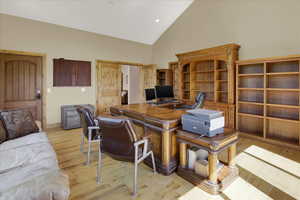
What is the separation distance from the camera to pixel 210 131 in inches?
75.1

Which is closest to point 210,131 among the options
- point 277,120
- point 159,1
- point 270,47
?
point 277,120

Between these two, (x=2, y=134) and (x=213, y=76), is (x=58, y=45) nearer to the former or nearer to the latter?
(x=2, y=134)

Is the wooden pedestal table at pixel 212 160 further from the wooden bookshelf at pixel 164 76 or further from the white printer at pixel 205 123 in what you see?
the wooden bookshelf at pixel 164 76

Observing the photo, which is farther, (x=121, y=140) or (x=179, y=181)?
(x=179, y=181)

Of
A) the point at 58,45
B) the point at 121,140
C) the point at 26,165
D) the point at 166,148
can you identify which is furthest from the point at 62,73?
the point at 166,148

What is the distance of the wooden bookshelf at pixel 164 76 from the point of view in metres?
6.37

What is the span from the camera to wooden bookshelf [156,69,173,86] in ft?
20.9

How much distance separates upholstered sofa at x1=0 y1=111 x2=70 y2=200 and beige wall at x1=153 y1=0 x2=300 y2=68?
4.70m

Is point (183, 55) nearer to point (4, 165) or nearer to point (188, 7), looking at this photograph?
point (188, 7)

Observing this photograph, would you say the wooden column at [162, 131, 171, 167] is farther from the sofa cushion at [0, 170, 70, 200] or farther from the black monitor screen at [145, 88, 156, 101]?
the black monitor screen at [145, 88, 156, 101]

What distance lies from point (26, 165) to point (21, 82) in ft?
12.2

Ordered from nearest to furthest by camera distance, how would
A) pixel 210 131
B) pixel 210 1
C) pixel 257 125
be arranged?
pixel 210 131
pixel 257 125
pixel 210 1

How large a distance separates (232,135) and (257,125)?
2732 mm

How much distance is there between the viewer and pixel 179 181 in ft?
7.20
